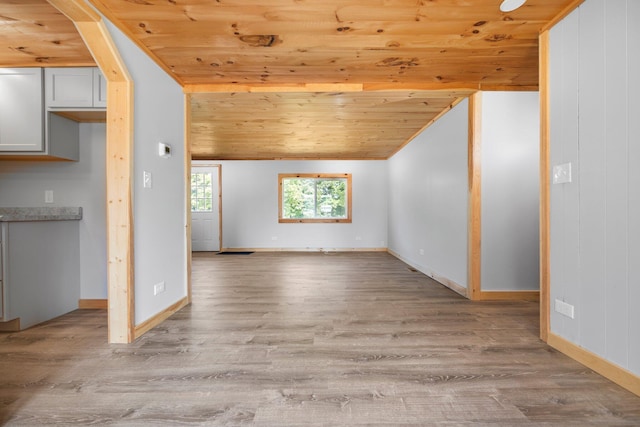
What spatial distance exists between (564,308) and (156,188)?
3.25 m

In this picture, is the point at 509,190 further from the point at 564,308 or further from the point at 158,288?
the point at 158,288

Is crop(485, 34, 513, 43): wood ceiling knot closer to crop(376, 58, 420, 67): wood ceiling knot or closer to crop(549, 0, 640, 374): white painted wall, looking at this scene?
crop(549, 0, 640, 374): white painted wall

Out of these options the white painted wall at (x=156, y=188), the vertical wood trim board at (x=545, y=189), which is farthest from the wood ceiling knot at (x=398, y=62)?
the white painted wall at (x=156, y=188)

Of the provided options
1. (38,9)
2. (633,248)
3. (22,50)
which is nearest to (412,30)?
(633,248)

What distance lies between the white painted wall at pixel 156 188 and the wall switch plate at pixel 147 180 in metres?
0.03

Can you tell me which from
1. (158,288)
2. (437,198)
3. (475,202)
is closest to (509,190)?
(475,202)

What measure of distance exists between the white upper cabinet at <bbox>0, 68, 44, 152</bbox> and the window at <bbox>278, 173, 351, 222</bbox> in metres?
4.84

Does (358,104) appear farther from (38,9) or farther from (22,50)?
(22,50)

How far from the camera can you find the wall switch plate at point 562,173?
6.26ft

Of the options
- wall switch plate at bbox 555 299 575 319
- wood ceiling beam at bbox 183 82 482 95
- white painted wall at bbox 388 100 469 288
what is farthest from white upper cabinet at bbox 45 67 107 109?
wall switch plate at bbox 555 299 575 319

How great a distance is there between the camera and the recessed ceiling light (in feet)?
6.04

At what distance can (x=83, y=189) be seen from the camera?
2887 mm

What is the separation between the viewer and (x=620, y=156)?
1579 mm

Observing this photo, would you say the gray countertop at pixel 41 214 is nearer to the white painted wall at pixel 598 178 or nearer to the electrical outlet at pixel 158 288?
the electrical outlet at pixel 158 288
